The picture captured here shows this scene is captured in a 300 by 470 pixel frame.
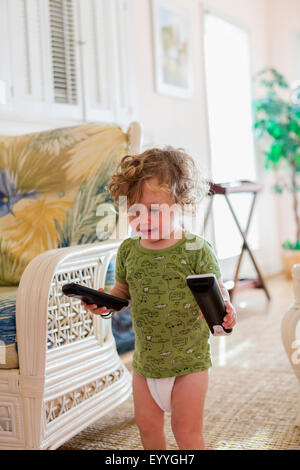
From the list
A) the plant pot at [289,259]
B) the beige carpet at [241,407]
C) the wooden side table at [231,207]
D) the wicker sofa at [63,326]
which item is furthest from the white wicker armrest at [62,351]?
the plant pot at [289,259]

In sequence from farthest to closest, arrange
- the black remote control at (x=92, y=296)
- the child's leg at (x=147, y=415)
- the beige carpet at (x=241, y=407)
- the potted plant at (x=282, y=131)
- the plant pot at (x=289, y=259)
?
the plant pot at (x=289, y=259) → the potted plant at (x=282, y=131) → the beige carpet at (x=241, y=407) → the child's leg at (x=147, y=415) → the black remote control at (x=92, y=296)

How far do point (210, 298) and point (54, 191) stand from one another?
112 cm

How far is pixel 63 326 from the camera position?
153cm

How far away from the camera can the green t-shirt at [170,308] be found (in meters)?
1.17

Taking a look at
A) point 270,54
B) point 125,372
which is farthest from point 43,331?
point 270,54

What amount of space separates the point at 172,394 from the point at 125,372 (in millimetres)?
707

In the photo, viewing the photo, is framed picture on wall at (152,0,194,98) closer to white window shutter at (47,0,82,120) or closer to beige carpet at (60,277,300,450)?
white window shutter at (47,0,82,120)

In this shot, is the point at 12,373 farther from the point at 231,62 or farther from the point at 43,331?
the point at 231,62

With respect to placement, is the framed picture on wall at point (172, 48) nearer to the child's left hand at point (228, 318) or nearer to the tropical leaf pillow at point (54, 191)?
the tropical leaf pillow at point (54, 191)

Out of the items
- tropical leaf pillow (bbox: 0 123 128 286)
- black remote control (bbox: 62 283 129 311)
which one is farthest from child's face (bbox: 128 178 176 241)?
tropical leaf pillow (bbox: 0 123 128 286)

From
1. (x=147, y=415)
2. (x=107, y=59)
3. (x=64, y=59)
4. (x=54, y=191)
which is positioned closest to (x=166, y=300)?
(x=147, y=415)

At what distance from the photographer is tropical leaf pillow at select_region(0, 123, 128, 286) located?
1845mm

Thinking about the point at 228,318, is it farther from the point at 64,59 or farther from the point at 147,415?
the point at 64,59

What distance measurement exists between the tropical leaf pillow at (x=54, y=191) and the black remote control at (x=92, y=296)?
0.64 meters
